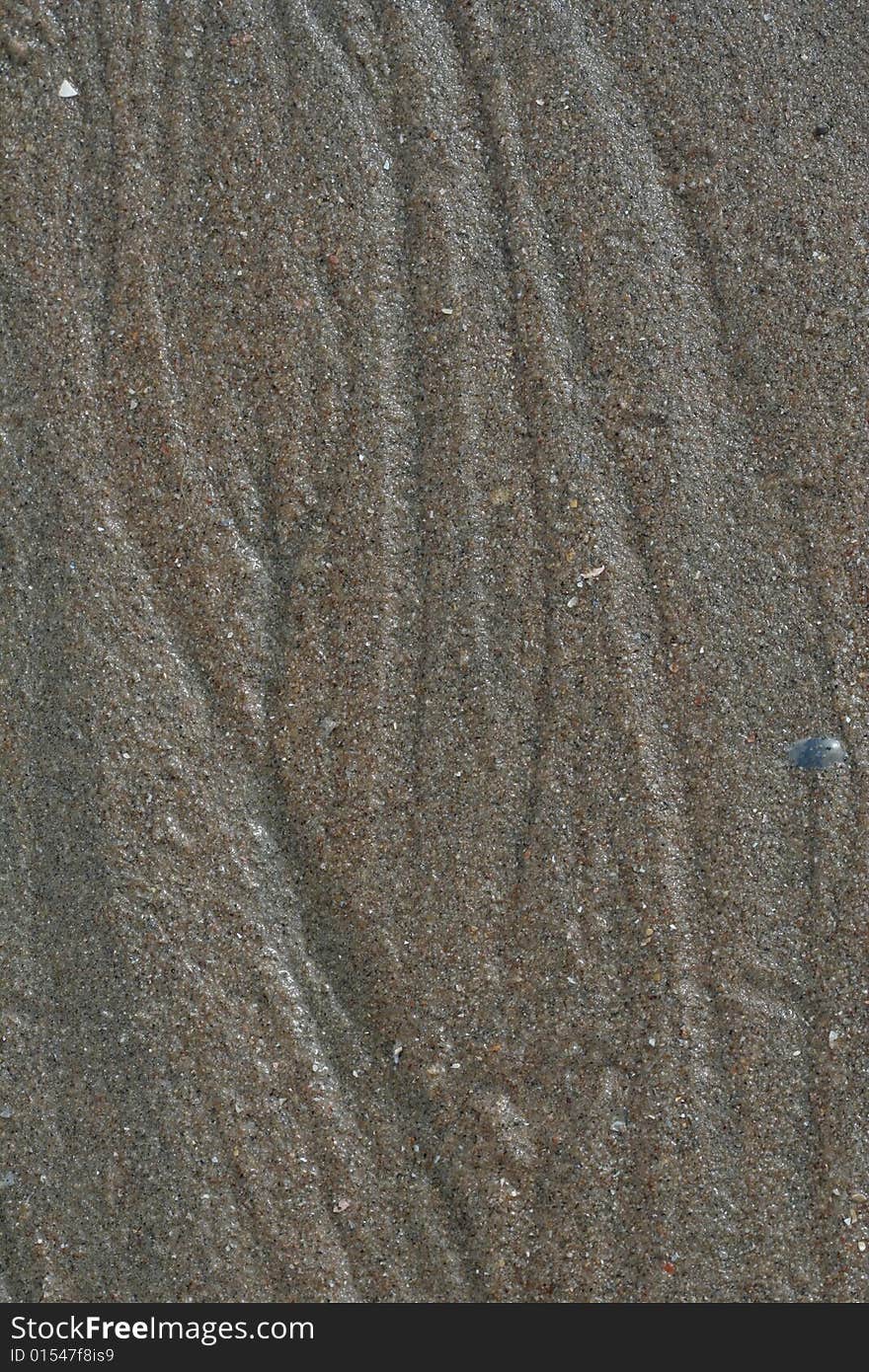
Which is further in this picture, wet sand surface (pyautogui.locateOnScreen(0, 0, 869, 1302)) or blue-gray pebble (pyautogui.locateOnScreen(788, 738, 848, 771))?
blue-gray pebble (pyautogui.locateOnScreen(788, 738, 848, 771))

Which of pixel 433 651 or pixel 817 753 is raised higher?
pixel 433 651

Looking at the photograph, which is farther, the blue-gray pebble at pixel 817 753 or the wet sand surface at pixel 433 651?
the blue-gray pebble at pixel 817 753

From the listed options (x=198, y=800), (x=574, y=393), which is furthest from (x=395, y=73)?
(x=198, y=800)
